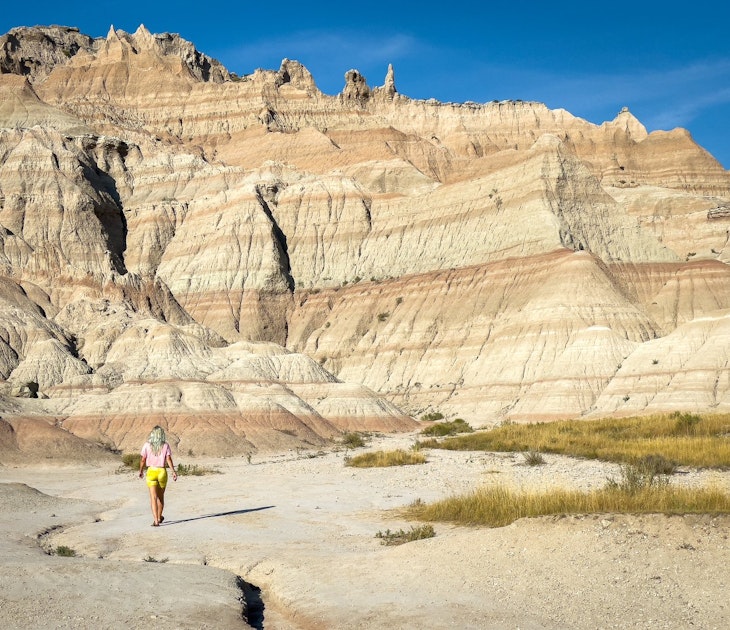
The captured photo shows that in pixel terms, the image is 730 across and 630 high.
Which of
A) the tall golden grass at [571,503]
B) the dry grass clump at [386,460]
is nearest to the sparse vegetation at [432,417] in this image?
the dry grass clump at [386,460]

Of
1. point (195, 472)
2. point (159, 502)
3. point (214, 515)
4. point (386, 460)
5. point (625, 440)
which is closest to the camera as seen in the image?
point (159, 502)

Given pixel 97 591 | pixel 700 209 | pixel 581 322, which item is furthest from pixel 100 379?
pixel 700 209

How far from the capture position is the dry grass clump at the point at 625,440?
30734mm

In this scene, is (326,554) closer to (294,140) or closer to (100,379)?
(100,379)

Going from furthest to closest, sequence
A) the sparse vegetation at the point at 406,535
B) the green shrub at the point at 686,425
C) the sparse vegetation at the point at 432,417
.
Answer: the sparse vegetation at the point at 432,417
the green shrub at the point at 686,425
the sparse vegetation at the point at 406,535

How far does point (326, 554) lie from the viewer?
663 inches

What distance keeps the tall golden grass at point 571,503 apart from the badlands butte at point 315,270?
106ft

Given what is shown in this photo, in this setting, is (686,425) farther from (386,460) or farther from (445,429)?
(445,429)

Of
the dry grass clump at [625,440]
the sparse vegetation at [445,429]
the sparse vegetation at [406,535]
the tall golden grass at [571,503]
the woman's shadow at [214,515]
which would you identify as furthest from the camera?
the sparse vegetation at [445,429]

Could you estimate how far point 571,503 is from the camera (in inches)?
641

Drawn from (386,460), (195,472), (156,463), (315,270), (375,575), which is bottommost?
(195,472)

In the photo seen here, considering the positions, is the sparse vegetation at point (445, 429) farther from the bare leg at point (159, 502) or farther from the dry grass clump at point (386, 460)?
the bare leg at point (159, 502)

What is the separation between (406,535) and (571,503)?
3.17 metres

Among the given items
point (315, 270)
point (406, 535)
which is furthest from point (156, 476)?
point (315, 270)
